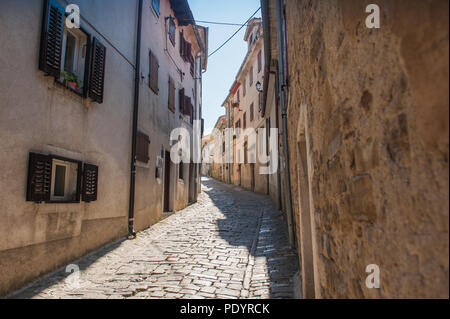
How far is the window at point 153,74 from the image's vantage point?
9508mm

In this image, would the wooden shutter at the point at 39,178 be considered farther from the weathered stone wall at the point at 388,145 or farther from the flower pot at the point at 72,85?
the weathered stone wall at the point at 388,145

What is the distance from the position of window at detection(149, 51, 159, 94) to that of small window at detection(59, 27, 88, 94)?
3395 mm

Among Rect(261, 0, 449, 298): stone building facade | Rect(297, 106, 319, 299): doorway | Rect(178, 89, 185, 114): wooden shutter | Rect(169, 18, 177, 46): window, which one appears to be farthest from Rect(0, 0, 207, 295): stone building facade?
Rect(261, 0, 449, 298): stone building facade

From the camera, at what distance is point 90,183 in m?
5.95

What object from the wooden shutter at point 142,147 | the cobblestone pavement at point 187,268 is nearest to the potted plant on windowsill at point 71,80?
the wooden shutter at point 142,147

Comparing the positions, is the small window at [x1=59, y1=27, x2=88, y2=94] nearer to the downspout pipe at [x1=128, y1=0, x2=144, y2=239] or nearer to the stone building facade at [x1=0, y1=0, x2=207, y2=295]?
the stone building facade at [x1=0, y1=0, x2=207, y2=295]

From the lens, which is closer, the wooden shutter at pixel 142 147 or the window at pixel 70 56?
the window at pixel 70 56

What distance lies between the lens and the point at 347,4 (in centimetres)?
146

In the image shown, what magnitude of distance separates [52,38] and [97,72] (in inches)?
58.0

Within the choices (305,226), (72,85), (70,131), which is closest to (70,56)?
(72,85)

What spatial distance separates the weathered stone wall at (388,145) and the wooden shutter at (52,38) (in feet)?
14.2

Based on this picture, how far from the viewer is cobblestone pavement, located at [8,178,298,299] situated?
409 cm
